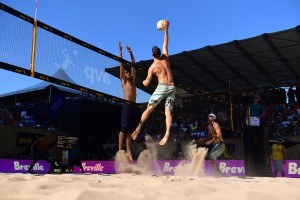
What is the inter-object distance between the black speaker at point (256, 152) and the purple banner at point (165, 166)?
462cm

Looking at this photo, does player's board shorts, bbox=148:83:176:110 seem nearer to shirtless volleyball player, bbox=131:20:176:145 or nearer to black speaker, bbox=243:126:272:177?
shirtless volleyball player, bbox=131:20:176:145

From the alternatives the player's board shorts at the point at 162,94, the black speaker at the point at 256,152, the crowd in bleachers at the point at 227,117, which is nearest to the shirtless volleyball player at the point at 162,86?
the player's board shorts at the point at 162,94

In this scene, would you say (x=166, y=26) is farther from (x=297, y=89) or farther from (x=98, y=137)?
(x=98, y=137)

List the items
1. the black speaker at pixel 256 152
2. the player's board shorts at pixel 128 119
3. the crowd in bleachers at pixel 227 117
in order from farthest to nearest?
the crowd in bleachers at pixel 227 117, the black speaker at pixel 256 152, the player's board shorts at pixel 128 119

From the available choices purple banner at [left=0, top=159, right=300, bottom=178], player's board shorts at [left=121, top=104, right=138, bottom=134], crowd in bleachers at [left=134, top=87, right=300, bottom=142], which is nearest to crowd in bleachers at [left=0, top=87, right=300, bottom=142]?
crowd in bleachers at [left=134, top=87, right=300, bottom=142]

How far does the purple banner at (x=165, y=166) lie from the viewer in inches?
435

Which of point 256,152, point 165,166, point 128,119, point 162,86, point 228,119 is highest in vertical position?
point 162,86

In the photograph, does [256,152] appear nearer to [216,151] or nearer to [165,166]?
[216,151]

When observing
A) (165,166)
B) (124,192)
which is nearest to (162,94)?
(124,192)

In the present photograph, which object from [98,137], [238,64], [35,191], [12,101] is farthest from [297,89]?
[12,101]

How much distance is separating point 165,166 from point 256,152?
22.8 ft

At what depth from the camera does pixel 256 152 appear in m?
6.77

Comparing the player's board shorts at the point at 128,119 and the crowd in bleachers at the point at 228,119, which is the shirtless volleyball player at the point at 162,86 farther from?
the crowd in bleachers at the point at 228,119

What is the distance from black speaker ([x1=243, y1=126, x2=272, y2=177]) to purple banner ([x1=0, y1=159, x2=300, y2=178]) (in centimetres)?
462
